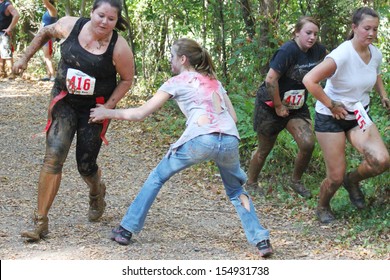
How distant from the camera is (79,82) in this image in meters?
5.82

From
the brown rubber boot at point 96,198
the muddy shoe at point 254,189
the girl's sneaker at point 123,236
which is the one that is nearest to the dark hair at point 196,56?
the girl's sneaker at point 123,236

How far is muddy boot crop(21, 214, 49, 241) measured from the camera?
230 inches

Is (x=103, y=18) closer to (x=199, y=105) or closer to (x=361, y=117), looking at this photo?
(x=199, y=105)

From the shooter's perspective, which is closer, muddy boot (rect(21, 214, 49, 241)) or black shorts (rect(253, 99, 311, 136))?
Result: muddy boot (rect(21, 214, 49, 241))

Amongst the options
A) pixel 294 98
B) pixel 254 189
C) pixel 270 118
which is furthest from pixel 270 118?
pixel 254 189

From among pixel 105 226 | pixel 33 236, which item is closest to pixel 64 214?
pixel 105 226

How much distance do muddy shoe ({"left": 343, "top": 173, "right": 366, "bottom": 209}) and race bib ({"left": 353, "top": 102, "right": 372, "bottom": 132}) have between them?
0.81 m

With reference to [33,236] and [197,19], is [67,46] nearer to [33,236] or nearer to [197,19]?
[33,236]

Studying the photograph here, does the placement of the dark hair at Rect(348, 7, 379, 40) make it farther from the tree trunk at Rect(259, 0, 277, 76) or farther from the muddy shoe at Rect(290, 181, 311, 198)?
the tree trunk at Rect(259, 0, 277, 76)

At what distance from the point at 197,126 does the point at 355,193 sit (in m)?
2.14

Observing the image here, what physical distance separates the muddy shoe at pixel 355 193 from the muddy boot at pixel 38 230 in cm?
281

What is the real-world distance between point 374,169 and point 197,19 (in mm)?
7122

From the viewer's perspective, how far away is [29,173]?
349 inches

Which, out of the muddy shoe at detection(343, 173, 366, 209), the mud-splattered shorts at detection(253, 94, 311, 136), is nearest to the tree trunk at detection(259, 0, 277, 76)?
the mud-splattered shorts at detection(253, 94, 311, 136)
